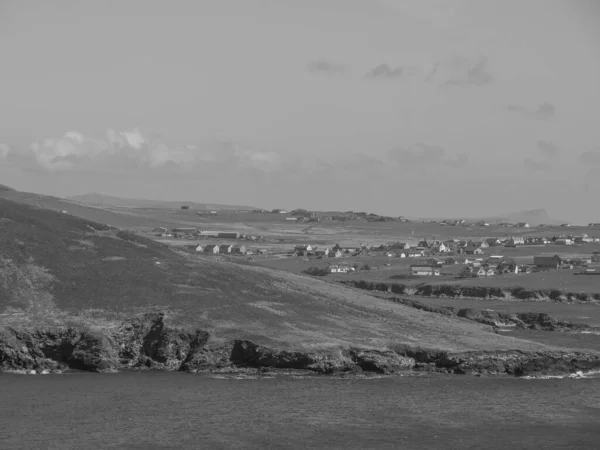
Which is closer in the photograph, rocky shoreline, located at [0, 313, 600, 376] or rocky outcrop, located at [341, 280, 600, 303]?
rocky shoreline, located at [0, 313, 600, 376]

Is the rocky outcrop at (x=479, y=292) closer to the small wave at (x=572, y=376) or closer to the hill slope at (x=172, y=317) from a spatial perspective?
the hill slope at (x=172, y=317)

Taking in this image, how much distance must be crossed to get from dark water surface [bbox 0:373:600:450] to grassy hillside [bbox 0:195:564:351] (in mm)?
11406

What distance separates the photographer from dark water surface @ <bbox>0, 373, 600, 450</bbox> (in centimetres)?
6384

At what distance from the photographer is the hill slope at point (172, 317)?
9038cm

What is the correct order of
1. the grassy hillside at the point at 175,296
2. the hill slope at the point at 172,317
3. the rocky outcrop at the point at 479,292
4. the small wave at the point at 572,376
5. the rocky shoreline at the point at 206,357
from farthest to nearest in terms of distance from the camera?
1. the rocky outcrop at the point at 479,292
2. the grassy hillside at the point at 175,296
3. the hill slope at the point at 172,317
4. the rocky shoreline at the point at 206,357
5. the small wave at the point at 572,376

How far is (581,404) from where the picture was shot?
76.3 m

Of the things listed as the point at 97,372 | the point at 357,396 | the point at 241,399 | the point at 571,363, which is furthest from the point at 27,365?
the point at 571,363

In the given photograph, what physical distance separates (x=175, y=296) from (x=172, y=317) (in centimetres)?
803

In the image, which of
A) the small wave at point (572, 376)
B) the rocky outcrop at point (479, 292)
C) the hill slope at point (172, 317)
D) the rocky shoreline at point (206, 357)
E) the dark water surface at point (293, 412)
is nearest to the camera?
the dark water surface at point (293, 412)

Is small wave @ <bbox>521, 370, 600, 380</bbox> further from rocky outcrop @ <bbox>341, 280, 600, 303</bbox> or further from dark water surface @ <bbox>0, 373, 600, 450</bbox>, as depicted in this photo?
rocky outcrop @ <bbox>341, 280, 600, 303</bbox>

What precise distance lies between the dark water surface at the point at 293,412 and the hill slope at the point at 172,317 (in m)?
4.75

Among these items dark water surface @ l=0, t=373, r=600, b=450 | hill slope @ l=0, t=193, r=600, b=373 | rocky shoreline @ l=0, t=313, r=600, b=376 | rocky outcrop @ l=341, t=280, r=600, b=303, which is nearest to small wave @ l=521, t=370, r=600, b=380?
rocky shoreline @ l=0, t=313, r=600, b=376

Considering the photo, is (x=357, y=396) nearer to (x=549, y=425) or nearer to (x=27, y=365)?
(x=549, y=425)

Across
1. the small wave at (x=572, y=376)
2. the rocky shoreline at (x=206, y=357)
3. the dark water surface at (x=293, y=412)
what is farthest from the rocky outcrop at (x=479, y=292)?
the dark water surface at (x=293, y=412)
